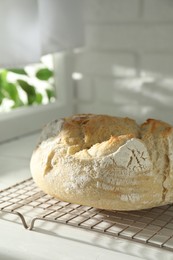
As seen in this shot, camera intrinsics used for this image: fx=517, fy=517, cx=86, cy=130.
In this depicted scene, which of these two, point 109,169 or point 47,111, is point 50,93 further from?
point 109,169

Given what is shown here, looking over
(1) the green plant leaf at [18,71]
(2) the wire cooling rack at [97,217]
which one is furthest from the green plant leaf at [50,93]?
(2) the wire cooling rack at [97,217]

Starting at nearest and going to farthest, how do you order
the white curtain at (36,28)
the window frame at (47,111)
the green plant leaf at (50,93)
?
1. the white curtain at (36,28)
2. the window frame at (47,111)
3. the green plant leaf at (50,93)

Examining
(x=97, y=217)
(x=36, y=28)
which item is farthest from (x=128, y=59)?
(x=97, y=217)

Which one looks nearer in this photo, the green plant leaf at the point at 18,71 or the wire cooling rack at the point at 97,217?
the wire cooling rack at the point at 97,217

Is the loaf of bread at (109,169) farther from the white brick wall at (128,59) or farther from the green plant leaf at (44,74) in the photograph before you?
the green plant leaf at (44,74)

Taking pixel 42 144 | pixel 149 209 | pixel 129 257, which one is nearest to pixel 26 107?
pixel 42 144

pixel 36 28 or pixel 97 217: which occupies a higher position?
pixel 36 28
